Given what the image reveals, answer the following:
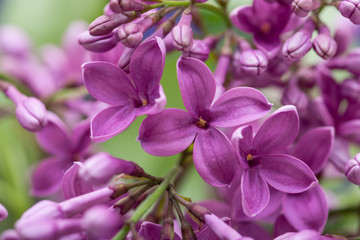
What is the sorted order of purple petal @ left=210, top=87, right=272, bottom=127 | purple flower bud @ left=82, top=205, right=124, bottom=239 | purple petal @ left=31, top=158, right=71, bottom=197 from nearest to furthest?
purple flower bud @ left=82, top=205, right=124, bottom=239
purple petal @ left=210, top=87, right=272, bottom=127
purple petal @ left=31, top=158, right=71, bottom=197

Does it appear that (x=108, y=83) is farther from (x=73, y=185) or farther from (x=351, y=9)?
(x=351, y=9)

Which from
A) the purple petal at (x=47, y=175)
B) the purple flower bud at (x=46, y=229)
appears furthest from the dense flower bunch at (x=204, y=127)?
the purple petal at (x=47, y=175)

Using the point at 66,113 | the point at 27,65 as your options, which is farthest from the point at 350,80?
the point at 27,65

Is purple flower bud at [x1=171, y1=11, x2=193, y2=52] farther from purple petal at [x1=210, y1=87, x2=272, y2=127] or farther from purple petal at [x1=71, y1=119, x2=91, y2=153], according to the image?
purple petal at [x1=71, y1=119, x2=91, y2=153]

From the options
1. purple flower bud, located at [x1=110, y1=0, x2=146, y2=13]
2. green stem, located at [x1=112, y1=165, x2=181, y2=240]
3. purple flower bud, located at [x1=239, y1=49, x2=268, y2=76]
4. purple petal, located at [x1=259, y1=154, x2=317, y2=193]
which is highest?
purple flower bud, located at [x1=110, y1=0, x2=146, y2=13]

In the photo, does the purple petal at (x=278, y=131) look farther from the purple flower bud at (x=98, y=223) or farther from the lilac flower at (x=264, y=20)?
the purple flower bud at (x=98, y=223)

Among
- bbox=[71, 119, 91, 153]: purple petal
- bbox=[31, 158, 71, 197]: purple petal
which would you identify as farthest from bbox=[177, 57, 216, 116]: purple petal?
bbox=[31, 158, 71, 197]: purple petal
